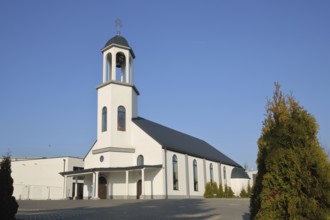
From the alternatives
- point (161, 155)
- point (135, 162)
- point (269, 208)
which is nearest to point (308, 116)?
point (269, 208)

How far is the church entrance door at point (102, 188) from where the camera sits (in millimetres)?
33188

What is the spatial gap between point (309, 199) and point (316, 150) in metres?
0.96

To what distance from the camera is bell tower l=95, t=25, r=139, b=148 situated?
111ft

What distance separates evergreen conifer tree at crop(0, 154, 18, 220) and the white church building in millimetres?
21262

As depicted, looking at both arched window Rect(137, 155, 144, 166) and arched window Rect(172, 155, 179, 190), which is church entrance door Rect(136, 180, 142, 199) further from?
arched window Rect(172, 155, 179, 190)

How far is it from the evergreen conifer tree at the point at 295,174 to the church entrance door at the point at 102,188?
27902 millimetres

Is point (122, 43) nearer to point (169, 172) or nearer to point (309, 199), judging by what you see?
point (169, 172)

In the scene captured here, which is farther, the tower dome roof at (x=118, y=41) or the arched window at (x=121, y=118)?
the tower dome roof at (x=118, y=41)

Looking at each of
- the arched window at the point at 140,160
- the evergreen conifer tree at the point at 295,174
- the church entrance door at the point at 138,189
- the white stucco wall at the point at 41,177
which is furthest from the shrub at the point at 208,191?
the evergreen conifer tree at the point at 295,174

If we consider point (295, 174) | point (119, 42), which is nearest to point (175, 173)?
point (119, 42)

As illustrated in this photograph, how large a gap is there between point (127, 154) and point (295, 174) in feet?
93.0

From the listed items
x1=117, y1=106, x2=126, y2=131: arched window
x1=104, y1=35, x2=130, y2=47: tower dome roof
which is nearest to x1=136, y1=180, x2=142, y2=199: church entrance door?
x1=117, y1=106, x2=126, y2=131: arched window

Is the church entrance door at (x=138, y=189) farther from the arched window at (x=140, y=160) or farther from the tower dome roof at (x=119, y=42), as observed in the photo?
the tower dome roof at (x=119, y=42)

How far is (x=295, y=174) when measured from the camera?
6473 millimetres
